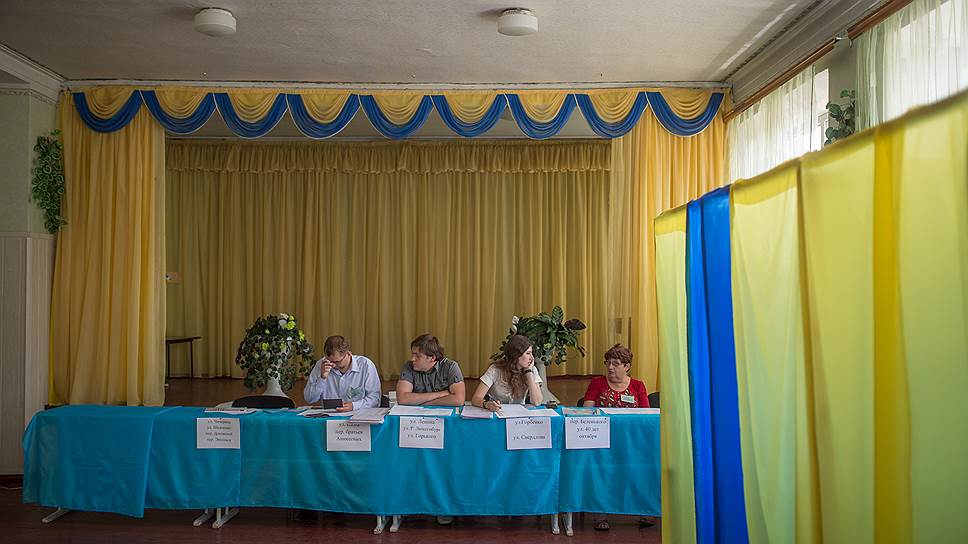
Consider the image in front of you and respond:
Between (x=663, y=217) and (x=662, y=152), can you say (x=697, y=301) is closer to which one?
(x=663, y=217)

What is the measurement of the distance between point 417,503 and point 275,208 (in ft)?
24.2

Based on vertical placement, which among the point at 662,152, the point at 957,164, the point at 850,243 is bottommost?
the point at 850,243

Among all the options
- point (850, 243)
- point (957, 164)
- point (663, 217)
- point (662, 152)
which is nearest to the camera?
point (957, 164)

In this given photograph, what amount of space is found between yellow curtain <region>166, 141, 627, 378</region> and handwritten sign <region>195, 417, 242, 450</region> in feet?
20.3

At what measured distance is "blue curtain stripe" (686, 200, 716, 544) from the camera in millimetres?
2240

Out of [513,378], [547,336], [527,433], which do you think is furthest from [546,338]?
[527,433]

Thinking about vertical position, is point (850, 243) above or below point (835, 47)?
below

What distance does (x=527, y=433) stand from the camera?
4.41 meters

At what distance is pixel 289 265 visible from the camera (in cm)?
1082

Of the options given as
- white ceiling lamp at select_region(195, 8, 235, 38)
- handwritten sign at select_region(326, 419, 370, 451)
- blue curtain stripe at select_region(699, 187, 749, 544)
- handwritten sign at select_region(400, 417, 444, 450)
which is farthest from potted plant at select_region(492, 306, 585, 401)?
blue curtain stripe at select_region(699, 187, 749, 544)

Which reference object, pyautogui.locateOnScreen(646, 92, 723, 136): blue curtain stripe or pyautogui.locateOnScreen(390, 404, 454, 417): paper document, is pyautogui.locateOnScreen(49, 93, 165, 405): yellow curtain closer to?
pyautogui.locateOnScreen(390, 404, 454, 417): paper document

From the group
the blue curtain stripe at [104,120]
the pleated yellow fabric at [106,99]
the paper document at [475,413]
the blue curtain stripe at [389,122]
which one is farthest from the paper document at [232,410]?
the pleated yellow fabric at [106,99]

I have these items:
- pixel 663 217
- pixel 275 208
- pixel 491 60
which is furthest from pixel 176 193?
pixel 663 217

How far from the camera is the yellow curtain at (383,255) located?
10781 millimetres
